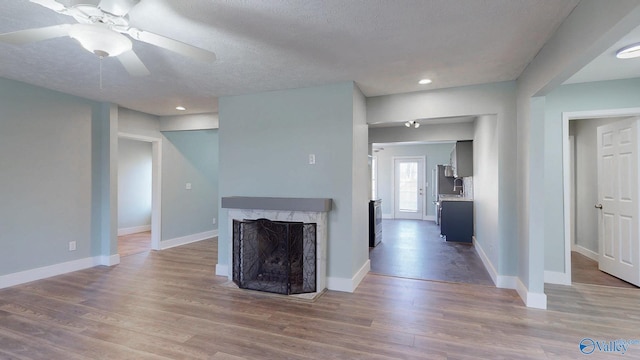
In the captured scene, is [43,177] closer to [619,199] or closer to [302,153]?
[302,153]

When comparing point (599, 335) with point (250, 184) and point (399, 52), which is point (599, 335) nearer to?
point (399, 52)

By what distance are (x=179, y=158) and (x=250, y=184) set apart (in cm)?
270

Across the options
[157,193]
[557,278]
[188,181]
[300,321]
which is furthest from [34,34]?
[557,278]

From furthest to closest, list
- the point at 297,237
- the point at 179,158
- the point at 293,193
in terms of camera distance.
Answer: the point at 179,158 → the point at 293,193 → the point at 297,237

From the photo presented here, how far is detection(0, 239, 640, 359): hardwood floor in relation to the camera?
2250 millimetres

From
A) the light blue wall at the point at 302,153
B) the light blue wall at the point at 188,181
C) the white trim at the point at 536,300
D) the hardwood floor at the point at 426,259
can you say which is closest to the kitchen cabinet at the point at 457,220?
the hardwood floor at the point at 426,259

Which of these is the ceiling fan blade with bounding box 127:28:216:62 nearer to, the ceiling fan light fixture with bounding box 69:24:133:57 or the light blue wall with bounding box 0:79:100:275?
the ceiling fan light fixture with bounding box 69:24:133:57

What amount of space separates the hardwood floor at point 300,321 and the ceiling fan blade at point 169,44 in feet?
6.71

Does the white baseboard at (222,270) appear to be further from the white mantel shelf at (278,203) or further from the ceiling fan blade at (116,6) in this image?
the ceiling fan blade at (116,6)

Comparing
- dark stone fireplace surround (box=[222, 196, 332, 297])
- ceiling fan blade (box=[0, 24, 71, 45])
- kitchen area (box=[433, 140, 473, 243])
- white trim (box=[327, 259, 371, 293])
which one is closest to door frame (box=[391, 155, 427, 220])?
kitchen area (box=[433, 140, 473, 243])

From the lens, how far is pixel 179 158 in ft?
19.3

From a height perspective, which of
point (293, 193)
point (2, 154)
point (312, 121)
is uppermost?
point (312, 121)

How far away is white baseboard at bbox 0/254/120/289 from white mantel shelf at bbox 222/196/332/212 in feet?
7.43

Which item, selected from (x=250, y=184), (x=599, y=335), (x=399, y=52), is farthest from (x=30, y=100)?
(x=599, y=335)
